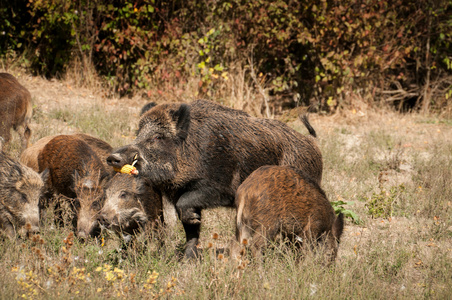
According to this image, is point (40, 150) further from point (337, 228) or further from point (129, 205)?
point (337, 228)

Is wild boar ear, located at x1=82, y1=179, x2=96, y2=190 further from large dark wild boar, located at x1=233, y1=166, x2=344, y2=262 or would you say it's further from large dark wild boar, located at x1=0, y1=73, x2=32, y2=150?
large dark wild boar, located at x1=0, y1=73, x2=32, y2=150

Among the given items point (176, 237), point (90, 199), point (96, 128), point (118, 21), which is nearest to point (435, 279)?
point (176, 237)

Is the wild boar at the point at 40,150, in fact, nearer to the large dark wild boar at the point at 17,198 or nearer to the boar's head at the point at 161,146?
Answer: the large dark wild boar at the point at 17,198

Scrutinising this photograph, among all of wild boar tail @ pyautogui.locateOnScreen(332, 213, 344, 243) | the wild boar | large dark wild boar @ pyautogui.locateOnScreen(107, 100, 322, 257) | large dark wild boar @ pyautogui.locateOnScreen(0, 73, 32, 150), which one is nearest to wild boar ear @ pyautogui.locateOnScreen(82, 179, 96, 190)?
the wild boar

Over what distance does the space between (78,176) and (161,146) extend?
1309 millimetres

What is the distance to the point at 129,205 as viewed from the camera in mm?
5102

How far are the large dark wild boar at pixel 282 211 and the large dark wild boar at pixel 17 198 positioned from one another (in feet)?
7.07

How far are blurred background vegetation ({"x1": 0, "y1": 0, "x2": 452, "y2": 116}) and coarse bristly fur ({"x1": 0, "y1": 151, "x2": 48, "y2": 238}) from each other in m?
5.64

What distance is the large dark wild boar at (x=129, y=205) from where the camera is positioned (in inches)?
199

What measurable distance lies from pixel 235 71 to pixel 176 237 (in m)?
6.37

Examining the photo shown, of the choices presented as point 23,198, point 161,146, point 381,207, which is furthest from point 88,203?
point 381,207

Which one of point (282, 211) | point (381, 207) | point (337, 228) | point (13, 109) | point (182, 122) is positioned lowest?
point (381, 207)

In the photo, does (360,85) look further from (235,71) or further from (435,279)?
(435,279)

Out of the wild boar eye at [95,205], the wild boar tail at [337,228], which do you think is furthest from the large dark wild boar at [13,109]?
the wild boar tail at [337,228]
